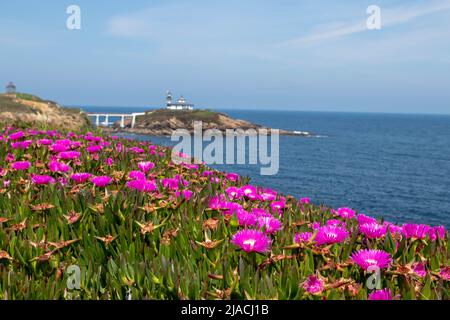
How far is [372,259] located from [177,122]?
118m

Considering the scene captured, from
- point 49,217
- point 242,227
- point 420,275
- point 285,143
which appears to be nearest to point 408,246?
point 420,275

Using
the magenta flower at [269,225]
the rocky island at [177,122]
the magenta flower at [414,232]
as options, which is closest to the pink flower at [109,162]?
the magenta flower at [269,225]

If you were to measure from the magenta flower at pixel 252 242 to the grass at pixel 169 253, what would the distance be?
0.05 m

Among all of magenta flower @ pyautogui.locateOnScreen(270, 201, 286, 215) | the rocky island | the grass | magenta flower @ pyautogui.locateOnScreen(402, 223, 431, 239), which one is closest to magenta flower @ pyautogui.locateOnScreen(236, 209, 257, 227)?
the grass

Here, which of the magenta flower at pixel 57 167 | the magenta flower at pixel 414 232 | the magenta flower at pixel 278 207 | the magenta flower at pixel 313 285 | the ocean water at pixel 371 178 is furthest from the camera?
the ocean water at pixel 371 178

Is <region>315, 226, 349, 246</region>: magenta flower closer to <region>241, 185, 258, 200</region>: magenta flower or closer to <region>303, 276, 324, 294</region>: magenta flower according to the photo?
<region>303, 276, 324, 294</region>: magenta flower

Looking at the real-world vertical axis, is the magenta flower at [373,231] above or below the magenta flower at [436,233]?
above

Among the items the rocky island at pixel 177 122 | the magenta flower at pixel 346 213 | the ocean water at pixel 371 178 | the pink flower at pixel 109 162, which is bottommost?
the ocean water at pixel 371 178

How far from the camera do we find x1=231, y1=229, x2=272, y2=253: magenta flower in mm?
2240

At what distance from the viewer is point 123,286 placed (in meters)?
2.21

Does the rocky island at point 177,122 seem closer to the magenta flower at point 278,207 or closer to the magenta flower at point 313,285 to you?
the magenta flower at point 278,207

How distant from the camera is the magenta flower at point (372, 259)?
82.6 inches

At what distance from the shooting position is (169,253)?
249 centimetres
